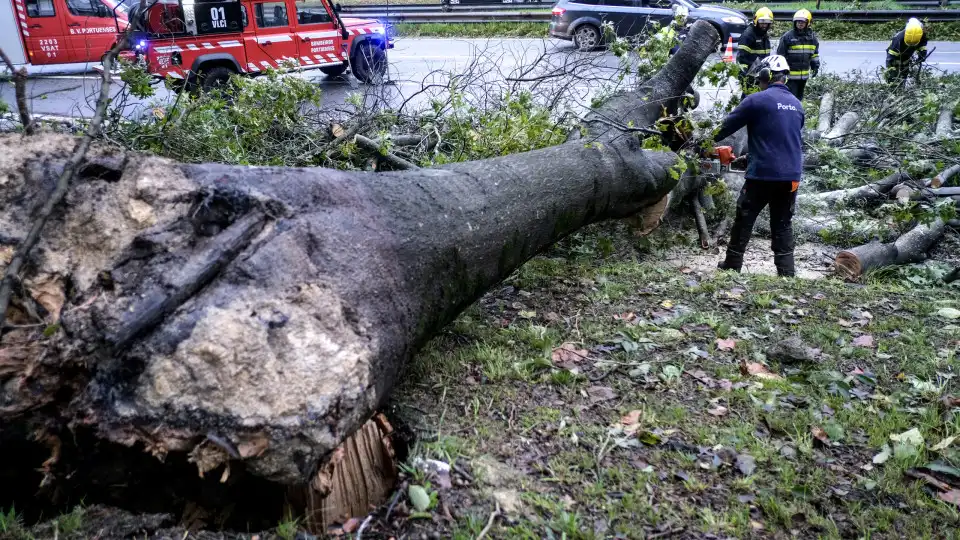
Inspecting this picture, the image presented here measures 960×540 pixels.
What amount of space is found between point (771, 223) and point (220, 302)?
4722mm

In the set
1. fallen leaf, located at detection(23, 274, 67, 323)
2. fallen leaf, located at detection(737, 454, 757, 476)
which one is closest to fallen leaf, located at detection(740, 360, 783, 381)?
fallen leaf, located at detection(737, 454, 757, 476)

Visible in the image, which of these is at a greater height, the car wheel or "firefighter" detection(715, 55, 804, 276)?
the car wheel

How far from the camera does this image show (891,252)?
583 cm

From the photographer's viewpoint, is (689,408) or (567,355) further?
(567,355)

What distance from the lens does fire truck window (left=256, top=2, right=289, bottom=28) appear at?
10320 millimetres

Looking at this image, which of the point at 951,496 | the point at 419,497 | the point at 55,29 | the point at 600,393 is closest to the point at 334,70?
the point at 55,29

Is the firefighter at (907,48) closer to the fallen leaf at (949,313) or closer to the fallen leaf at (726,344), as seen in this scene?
the fallen leaf at (949,313)

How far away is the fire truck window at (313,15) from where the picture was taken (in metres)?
10.7

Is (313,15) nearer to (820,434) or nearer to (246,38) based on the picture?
(246,38)

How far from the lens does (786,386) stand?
331 cm

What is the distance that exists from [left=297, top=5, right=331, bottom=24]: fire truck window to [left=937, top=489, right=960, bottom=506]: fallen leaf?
1026cm

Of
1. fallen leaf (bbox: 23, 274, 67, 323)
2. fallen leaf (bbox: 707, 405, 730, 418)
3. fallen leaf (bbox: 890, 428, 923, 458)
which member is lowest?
fallen leaf (bbox: 707, 405, 730, 418)

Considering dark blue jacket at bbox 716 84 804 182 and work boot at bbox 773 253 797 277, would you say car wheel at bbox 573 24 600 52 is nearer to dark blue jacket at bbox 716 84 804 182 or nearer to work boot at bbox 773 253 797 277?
dark blue jacket at bbox 716 84 804 182

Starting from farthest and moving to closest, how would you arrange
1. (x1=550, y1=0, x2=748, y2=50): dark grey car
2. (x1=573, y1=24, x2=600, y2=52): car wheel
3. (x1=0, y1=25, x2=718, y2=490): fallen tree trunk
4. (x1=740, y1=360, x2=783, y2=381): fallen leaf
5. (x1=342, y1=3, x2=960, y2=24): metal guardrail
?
(x1=342, y1=3, x2=960, y2=24): metal guardrail
(x1=550, y1=0, x2=748, y2=50): dark grey car
(x1=573, y1=24, x2=600, y2=52): car wheel
(x1=740, y1=360, x2=783, y2=381): fallen leaf
(x1=0, y1=25, x2=718, y2=490): fallen tree trunk
